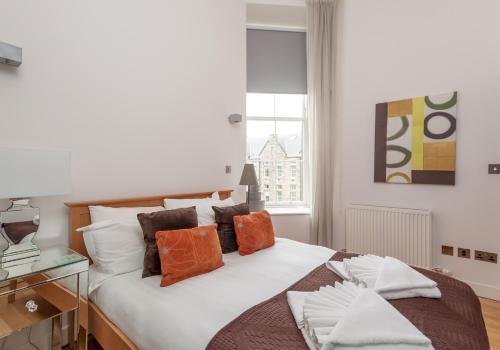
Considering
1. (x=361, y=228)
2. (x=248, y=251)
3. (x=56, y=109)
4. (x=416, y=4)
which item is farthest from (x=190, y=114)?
(x=416, y=4)

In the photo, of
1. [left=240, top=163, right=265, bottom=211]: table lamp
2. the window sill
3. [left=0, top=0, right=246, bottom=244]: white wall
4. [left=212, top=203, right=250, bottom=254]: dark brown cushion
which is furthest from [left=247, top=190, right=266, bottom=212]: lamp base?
[left=212, top=203, right=250, bottom=254]: dark brown cushion

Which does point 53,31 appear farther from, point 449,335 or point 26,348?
point 449,335

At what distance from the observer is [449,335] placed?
43.7 inches

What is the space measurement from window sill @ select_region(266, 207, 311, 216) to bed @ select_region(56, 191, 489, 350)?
1569 mm

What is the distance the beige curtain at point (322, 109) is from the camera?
139 inches

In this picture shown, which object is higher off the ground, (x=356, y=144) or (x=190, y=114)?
(x=190, y=114)

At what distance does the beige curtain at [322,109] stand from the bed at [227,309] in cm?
164

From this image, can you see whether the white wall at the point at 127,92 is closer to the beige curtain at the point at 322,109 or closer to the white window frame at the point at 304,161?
the white window frame at the point at 304,161

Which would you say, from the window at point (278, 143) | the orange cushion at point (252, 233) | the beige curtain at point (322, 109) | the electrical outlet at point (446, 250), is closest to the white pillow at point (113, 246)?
the orange cushion at point (252, 233)

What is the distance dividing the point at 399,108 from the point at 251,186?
1.89m

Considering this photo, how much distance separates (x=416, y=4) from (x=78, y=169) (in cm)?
372

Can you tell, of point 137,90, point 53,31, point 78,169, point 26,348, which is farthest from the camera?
point 137,90

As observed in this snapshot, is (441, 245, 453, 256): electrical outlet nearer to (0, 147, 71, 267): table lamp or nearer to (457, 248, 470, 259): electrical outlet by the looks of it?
(457, 248, 470, 259): electrical outlet

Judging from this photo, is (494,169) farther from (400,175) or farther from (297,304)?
(297,304)
